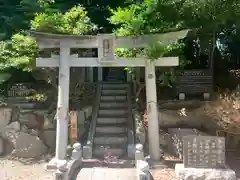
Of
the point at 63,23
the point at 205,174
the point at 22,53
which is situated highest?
the point at 63,23

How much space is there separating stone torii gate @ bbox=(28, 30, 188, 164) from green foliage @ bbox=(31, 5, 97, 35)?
69 cm

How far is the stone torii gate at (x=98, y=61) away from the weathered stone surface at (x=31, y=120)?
211 centimetres

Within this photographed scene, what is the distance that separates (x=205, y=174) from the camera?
8.27 m

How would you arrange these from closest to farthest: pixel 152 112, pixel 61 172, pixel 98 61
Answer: pixel 61 172 → pixel 98 61 → pixel 152 112

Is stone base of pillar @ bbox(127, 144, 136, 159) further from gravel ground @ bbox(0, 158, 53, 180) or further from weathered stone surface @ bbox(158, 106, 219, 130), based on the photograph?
gravel ground @ bbox(0, 158, 53, 180)

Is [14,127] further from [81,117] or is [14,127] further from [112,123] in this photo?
[112,123]

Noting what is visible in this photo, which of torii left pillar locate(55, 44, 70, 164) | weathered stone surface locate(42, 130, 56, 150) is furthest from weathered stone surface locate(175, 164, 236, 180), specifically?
weathered stone surface locate(42, 130, 56, 150)

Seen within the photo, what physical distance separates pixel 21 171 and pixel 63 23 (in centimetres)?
479

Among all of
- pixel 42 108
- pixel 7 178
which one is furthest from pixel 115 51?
pixel 7 178

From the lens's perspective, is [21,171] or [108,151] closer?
[21,171]

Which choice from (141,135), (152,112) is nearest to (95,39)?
(152,112)

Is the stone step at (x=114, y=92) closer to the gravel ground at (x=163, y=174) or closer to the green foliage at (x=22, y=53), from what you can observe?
the green foliage at (x=22, y=53)

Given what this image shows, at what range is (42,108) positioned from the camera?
39.5 ft

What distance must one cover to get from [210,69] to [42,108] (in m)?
6.58
